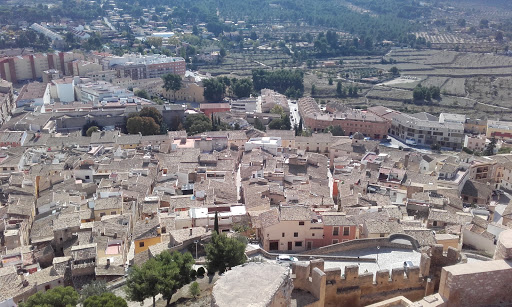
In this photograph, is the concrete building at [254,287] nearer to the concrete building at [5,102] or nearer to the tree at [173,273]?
the tree at [173,273]

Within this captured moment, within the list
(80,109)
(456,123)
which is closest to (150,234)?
(80,109)

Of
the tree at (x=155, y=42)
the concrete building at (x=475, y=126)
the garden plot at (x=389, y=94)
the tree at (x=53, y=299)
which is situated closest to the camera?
the tree at (x=53, y=299)

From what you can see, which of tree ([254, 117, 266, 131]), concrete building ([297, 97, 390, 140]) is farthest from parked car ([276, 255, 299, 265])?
concrete building ([297, 97, 390, 140])

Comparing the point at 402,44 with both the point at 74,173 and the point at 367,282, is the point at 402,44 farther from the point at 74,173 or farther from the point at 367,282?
the point at 367,282

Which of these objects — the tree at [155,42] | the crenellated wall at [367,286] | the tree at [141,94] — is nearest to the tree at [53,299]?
the crenellated wall at [367,286]

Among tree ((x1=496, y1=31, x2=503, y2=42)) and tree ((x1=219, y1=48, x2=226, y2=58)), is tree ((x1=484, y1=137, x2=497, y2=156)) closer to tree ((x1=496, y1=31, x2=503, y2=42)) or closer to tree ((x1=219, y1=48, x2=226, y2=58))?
tree ((x1=219, y1=48, x2=226, y2=58))
